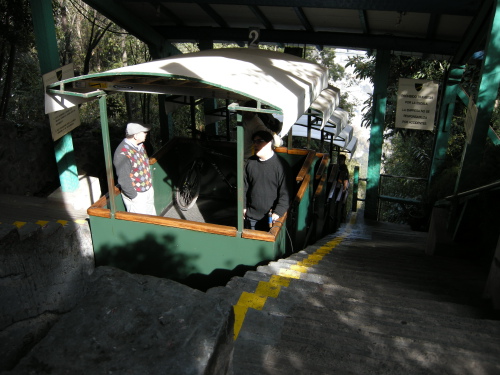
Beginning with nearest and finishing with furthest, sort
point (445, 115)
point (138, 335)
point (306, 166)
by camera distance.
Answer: point (138, 335)
point (306, 166)
point (445, 115)

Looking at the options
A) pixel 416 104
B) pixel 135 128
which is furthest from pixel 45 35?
pixel 416 104

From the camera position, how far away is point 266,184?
14.8 ft

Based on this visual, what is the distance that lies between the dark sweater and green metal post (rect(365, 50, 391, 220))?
15.2 ft

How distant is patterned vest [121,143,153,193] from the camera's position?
4.81m

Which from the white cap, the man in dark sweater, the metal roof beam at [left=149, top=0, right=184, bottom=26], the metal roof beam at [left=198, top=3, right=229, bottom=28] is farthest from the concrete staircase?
the metal roof beam at [left=149, top=0, right=184, bottom=26]

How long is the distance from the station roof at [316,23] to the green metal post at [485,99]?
40.7 inches

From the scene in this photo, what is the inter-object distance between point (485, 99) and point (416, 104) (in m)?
3.12

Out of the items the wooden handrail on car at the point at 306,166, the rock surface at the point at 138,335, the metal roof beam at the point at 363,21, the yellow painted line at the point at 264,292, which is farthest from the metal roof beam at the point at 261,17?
the rock surface at the point at 138,335

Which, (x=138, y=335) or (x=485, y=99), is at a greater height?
(x=485, y=99)

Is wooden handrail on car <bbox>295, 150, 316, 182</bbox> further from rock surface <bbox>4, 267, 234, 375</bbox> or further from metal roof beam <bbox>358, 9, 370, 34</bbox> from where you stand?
rock surface <bbox>4, 267, 234, 375</bbox>

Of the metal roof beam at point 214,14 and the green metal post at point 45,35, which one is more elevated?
the metal roof beam at point 214,14

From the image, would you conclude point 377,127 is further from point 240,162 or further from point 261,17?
point 240,162

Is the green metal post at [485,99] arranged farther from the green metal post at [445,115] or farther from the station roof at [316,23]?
the green metal post at [445,115]

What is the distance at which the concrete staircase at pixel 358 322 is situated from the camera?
2047 mm
